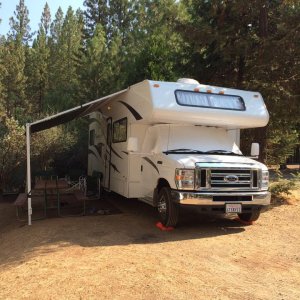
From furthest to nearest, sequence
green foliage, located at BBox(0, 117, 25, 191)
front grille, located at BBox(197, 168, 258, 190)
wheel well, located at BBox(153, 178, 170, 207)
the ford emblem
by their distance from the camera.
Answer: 1. green foliage, located at BBox(0, 117, 25, 191)
2. wheel well, located at BBox(153, 178, 170, 207)
3. the ford emblem
4. front grille, located at BBox(197, 168, 258, 190)

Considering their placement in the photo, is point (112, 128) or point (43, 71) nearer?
point (112, 128)

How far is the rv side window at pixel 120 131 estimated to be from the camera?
9861mm

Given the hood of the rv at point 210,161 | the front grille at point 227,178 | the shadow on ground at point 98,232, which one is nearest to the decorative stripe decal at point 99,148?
the shadow on ground at point 98,232

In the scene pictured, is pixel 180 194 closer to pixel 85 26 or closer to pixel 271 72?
pixel 271 72

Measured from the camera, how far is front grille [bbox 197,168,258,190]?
7520 mm

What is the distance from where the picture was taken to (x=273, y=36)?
11.3 m

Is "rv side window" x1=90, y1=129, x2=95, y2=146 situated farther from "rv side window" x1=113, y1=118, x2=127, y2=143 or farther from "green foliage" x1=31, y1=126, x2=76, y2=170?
"rv side window" x1=113, y1=118, x2=127, y2=143

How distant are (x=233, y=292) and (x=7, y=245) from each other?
4542mm

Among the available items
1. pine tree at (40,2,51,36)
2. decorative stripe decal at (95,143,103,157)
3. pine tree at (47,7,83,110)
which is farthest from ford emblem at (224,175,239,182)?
pine tree at (40,2,51,36)

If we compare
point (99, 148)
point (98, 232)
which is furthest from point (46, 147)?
point (98, 232)

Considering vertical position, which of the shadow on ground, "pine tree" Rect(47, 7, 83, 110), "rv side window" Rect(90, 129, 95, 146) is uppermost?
"pine tree" Rect(47, 7, 83, 110)

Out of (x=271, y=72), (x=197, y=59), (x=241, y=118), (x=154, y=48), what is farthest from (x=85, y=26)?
(x=241, y=118)

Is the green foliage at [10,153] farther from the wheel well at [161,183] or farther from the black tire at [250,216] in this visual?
the black tire at [250,216]

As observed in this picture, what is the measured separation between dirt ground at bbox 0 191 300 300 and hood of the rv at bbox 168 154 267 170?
1329mm
